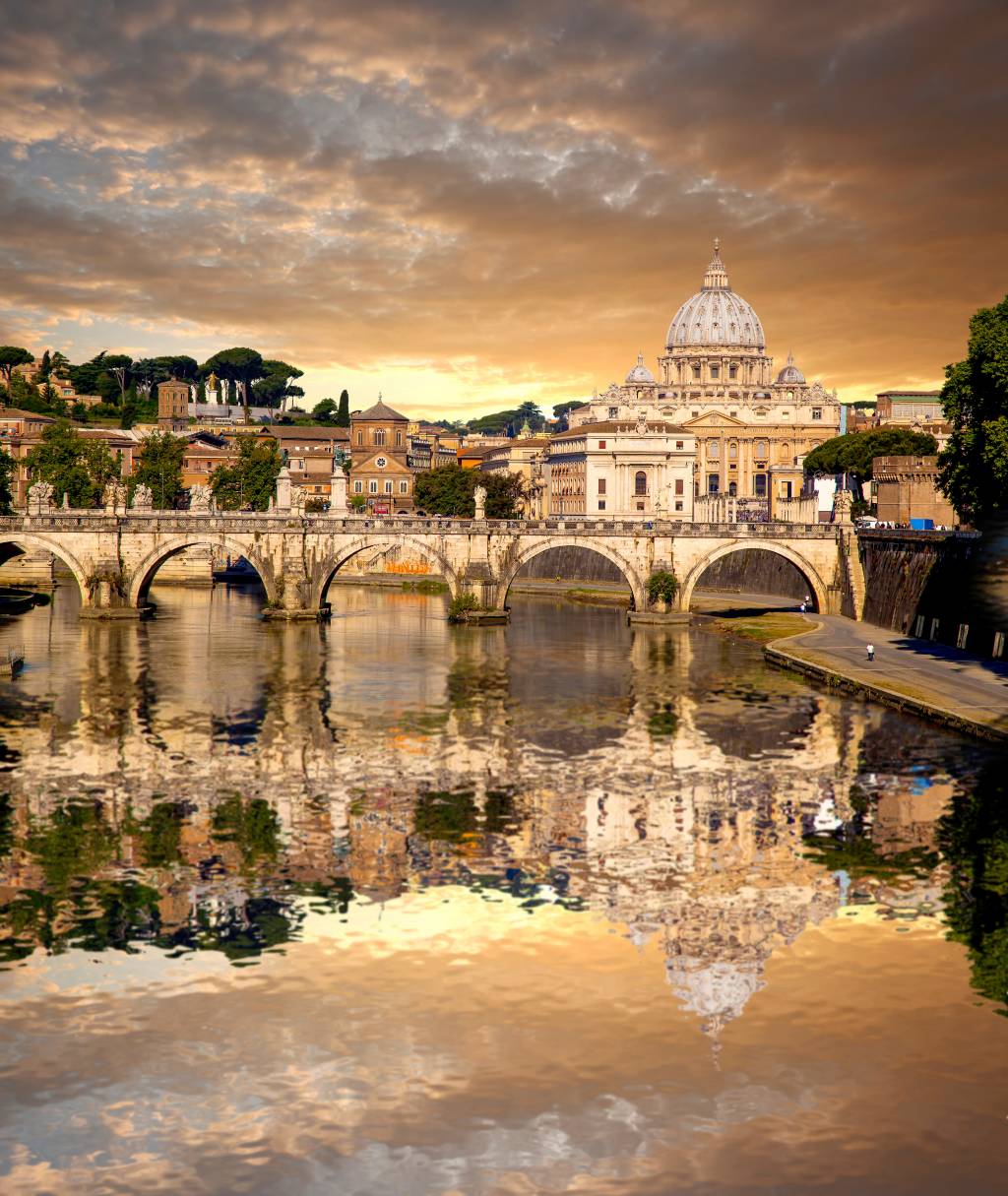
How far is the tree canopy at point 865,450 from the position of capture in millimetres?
153625

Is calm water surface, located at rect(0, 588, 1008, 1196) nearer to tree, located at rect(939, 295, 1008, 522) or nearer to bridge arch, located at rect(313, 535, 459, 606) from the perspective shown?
tree, located at rect(939, 295, 1008, 522)

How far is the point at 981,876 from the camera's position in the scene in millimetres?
40062

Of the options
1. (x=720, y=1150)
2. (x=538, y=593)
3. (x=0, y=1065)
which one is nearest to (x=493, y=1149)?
(x=720, y=1150)

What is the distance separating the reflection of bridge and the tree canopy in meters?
43.6

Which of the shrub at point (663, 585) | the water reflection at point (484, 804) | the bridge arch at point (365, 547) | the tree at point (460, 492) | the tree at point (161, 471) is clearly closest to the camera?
the water reflection at point (484, 804)

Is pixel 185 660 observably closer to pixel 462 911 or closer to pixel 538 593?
pixel 462 911

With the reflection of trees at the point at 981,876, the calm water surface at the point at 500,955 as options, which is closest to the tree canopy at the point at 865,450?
the calm water surface at the point at 500,955

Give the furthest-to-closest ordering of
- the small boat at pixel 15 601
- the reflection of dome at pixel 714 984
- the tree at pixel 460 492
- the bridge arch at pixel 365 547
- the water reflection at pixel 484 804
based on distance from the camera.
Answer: the tree at pixel 460 492 → the small boat at pixel 15 601 → the bridge arch at pixel 365 547 → the water reflection at pixel 484 804 → the reflection of dome at pixel 714 984

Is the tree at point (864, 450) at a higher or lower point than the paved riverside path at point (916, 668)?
higher

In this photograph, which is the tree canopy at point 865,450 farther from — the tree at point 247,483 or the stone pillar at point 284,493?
the tree at point 247,483

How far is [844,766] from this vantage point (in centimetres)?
5425

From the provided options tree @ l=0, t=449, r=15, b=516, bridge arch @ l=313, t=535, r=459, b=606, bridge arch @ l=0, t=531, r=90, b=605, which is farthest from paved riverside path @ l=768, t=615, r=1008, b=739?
tree @ l=0, t=449, r=15, b=516

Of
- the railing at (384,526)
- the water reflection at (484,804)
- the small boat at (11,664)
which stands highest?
the railing at (384,526)

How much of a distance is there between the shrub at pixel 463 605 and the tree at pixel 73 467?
65586 millimetres
